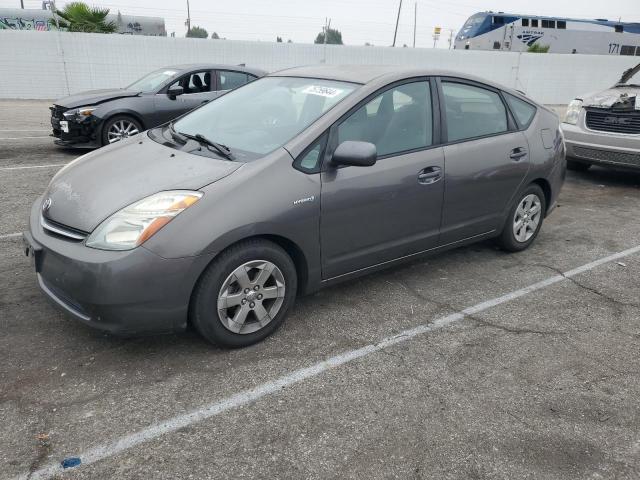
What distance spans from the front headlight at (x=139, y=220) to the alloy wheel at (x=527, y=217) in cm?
305

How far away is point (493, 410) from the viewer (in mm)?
2760

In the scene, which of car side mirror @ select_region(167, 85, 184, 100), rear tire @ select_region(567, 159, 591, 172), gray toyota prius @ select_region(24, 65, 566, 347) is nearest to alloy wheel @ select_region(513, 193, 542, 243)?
gray toyota prius @ select_region(24, 65, 566, 347)

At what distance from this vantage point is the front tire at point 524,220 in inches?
186

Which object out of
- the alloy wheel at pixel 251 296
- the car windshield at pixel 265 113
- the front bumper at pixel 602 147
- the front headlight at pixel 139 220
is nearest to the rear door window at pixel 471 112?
the car windshield at pixel 265 113

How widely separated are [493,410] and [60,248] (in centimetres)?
243

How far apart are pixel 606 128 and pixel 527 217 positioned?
3.42 m

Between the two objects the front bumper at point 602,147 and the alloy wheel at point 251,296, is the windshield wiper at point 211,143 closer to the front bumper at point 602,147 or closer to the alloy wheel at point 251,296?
the alloy wheel at point 251,296

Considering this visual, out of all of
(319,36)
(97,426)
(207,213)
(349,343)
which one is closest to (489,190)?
(349,343)

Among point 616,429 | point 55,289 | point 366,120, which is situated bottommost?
point 616,429

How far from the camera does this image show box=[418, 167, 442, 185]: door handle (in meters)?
3.79

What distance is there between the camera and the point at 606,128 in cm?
734

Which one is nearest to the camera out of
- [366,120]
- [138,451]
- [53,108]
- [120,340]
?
[138,451]

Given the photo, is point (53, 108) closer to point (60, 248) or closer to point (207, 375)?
point (60, 248)

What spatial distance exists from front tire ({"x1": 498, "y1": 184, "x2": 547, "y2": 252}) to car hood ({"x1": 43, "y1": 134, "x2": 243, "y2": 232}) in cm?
267
